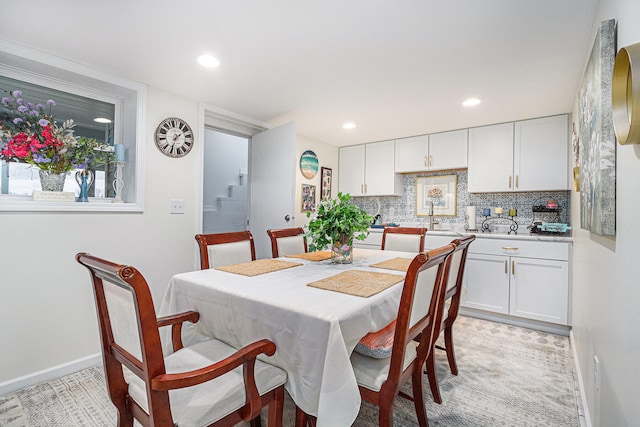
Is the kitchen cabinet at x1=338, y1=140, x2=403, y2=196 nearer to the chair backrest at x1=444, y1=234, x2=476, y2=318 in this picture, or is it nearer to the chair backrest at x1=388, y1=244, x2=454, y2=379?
the chair backrest at x1=444, y1=234, x2=476, y2=318

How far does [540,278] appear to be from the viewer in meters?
A: 3.05

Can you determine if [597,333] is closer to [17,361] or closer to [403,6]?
[403,6]

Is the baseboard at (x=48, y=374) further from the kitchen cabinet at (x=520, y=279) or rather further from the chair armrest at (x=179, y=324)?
the kitchen cabinet at (x=520, y=279)

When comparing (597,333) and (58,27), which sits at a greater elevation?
(58,27)

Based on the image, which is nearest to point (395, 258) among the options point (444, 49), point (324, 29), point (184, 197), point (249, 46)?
point (444, 49)

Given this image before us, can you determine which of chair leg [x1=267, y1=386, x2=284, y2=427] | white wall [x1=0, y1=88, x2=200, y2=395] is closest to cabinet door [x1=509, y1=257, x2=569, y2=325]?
chair leg [x1=267, y1=386, x2=284, y2=427]

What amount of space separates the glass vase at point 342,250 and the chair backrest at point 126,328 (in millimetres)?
1285

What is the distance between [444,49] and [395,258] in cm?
144

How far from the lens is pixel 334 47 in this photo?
78.5 inches

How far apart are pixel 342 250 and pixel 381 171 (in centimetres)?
265

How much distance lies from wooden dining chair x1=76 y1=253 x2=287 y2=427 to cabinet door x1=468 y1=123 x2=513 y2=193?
10.9ft

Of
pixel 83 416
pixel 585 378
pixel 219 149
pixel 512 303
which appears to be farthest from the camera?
pixel 219 149

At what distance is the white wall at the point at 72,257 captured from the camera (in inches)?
79.1

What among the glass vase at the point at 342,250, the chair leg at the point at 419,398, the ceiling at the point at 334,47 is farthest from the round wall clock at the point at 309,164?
the chair leg at the point at 419,398
